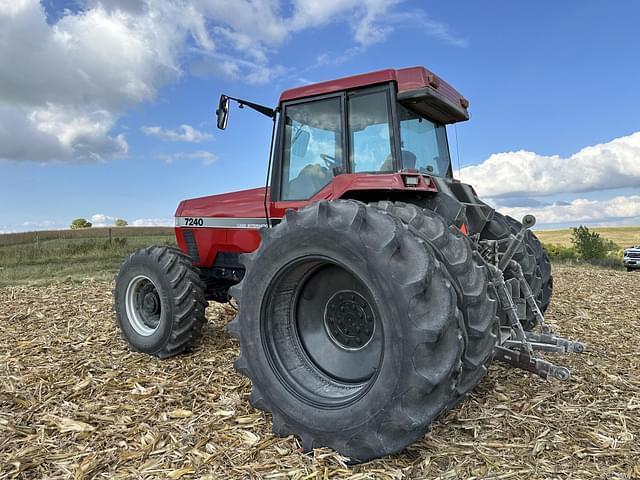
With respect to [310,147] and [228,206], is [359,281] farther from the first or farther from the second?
[228,206]

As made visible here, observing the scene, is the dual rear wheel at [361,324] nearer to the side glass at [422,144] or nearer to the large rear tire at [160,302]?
the side glass at [422,144]

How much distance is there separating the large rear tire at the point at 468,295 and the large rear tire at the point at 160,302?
2537 mm

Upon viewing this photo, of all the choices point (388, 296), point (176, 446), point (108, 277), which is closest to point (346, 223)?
point (388, 296)

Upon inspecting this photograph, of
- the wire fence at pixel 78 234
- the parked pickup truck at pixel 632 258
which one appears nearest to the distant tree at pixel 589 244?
the parked pickup truck at pixel 632 258

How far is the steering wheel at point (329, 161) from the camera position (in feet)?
13.7

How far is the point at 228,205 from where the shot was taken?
205 inches

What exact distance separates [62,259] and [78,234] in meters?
5.07

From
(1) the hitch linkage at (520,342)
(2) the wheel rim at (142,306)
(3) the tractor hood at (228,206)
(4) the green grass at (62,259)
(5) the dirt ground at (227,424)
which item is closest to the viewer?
(5) the dirt ground at (227,424)

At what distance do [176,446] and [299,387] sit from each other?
2.80 ft

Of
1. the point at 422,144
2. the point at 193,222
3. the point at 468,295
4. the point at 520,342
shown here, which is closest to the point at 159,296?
the point at 193,222

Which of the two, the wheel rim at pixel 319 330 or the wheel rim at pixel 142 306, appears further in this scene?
the wheel rim at pixel 142 306

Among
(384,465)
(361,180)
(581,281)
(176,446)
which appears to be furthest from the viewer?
(581,281)

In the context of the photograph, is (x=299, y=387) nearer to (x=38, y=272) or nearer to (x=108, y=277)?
(x=108, y=277)

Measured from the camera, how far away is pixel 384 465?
271cm
